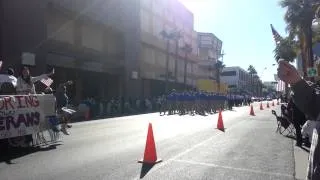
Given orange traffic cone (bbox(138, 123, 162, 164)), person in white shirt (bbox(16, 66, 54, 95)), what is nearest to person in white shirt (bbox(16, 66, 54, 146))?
person in white shirt (bbox(16, 66, 54, 95))

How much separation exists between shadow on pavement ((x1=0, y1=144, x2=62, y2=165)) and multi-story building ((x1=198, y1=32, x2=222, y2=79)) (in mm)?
101221

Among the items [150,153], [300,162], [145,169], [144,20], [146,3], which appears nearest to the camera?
[145,169]

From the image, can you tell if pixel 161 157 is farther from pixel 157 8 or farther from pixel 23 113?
pixel 157 8

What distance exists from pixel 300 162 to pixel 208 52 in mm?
111888

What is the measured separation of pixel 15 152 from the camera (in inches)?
430

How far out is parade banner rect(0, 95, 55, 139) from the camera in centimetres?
1073

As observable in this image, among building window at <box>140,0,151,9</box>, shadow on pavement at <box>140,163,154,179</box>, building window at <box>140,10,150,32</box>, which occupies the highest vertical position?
building window at <box>140,0,151,9</box>

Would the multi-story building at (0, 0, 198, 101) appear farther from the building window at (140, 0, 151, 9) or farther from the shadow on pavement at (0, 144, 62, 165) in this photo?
the shadow on pavement at (0, 144, 62, 165)

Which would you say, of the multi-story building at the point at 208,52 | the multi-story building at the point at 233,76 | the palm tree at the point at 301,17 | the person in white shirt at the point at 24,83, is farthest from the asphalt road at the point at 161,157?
the multi-story building at the point at 233,76

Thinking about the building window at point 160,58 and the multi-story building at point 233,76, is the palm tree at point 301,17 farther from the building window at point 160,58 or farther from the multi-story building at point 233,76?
the multi-story building at point 233,76

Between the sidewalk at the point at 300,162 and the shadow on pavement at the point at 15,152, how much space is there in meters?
5.65

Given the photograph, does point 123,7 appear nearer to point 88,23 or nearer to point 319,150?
point 88,23

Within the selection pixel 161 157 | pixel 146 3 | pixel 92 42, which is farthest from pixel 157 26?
pixel 161 157

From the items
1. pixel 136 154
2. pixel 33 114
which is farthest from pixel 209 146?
pixel 33 114
